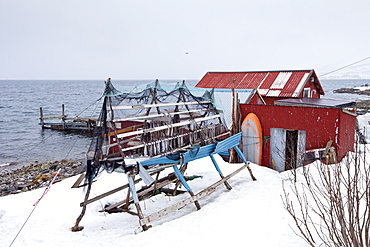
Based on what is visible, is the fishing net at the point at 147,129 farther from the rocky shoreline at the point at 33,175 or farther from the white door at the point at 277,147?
the rocky shoreline at the point at 33,175

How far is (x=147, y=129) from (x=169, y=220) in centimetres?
269

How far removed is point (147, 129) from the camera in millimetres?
9523

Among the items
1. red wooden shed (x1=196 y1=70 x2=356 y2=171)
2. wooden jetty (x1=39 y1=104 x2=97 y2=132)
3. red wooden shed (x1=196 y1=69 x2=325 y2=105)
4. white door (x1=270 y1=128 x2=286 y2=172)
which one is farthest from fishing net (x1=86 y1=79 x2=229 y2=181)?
wooden jetty (x1=39 y1=104 x2=97 y2=132)

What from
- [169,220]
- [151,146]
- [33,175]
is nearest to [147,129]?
[151,146]

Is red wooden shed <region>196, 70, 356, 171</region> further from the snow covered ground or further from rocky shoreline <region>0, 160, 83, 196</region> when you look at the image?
rocky shoreline <region>0, 160, 83, 196</region>

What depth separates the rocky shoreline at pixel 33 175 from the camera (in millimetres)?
16719

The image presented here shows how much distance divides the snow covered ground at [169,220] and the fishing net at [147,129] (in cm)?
171

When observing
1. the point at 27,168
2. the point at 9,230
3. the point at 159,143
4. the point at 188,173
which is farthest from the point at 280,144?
the point at 27,168

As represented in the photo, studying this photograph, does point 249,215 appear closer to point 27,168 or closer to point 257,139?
point 257,139

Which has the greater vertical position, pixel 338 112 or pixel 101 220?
pixel 338 112

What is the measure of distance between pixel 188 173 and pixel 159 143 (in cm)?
427

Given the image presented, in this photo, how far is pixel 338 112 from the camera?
41.5 feet

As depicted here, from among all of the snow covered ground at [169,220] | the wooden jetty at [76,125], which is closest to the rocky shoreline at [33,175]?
the snow covered ground at [169,220]

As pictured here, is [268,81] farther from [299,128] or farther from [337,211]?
[337,211]
